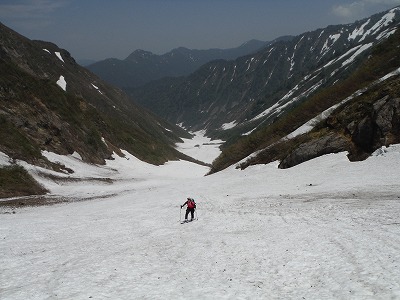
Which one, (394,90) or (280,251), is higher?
(394,90)

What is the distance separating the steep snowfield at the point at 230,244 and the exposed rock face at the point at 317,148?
3.20 meters

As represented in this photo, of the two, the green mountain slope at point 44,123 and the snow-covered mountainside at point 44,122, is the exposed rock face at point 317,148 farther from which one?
the snow-covered mountainside at point 44,122

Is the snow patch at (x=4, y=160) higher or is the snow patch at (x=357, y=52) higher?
the snow patch at (x=357, y=52)

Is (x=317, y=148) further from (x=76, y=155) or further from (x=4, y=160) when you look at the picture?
(x=76, y=155)

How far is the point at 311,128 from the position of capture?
45.5 meters

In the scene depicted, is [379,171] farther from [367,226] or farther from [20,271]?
[20,271]

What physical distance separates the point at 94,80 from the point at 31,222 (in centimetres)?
16386

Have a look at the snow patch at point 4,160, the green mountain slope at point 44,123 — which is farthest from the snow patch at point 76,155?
the snow patch at point 4,160

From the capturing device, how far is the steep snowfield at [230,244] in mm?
11797

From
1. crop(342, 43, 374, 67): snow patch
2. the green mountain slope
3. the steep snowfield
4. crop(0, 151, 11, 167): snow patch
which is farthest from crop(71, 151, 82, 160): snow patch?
crop(342, 43, 374, 67): snow patch

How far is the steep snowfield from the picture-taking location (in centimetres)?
A: 1180

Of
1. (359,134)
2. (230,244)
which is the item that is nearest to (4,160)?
(230,244)

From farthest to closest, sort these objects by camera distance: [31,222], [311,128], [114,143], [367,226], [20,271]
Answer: [114,143] < [311,128] < [31,222] < [367,226] < [20,271]

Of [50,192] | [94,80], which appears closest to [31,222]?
[50,192]
